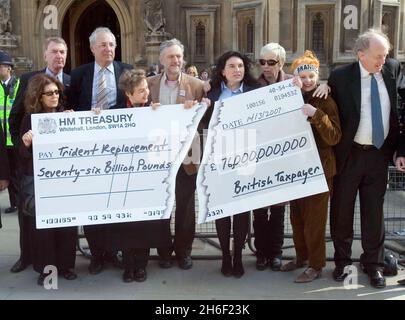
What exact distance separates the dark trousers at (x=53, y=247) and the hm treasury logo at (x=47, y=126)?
2.68 ft

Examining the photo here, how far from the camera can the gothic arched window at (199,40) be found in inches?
587

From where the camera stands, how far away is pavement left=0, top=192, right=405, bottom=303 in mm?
4051

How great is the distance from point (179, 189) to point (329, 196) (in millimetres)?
1371

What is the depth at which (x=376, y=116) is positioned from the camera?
4.05 metres

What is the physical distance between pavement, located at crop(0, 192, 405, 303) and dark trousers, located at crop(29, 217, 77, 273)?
→ 0.57 feet

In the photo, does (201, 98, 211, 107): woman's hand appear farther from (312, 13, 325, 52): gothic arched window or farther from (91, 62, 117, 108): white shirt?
(312, 13, 325, 52): gothic arched window

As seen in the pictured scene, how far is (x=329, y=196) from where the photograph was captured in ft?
14.0

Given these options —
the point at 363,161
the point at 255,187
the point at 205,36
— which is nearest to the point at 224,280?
the point at 255,187

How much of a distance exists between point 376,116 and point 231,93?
1.26m

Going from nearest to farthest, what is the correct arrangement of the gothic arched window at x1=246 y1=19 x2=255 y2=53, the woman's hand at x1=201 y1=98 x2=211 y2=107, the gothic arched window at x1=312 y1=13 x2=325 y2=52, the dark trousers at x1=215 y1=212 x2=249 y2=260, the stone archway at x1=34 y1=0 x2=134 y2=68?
the woman's hand at x1=201 y1=98 x2=211 y2=107
the dark trousers at x1=215 y1=212 x2=249 y2=260
the gothic arched window at x1=312 y1=13 x2=325 y2=52
the gothic arched window at x1=246 y1=19 x2=255 y2=53
the stone archway at x1=34 y1=0 x2=134 y2=68

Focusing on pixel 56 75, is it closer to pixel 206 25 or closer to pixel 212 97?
pixel 212 97

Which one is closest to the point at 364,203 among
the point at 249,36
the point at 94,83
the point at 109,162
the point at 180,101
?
the point at 180,101

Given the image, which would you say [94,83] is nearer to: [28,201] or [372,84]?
[28,201]

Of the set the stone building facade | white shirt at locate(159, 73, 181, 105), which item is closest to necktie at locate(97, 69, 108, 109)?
white shirt at locate(159, 73, 181, 105)
